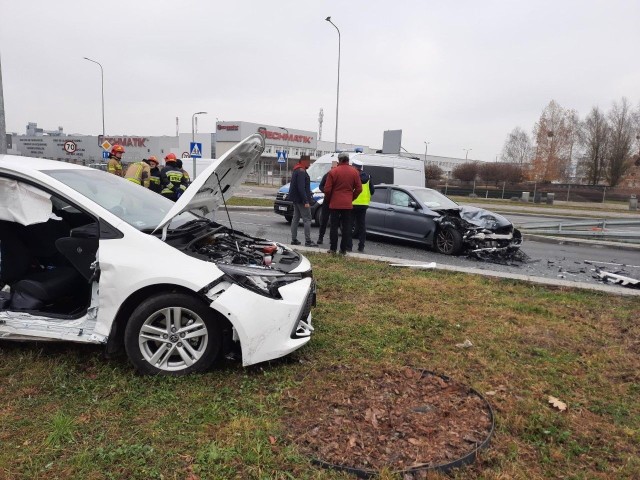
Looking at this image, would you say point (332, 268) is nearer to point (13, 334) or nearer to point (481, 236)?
point (481, 236)

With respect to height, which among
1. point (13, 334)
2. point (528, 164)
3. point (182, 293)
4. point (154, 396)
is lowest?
point (154, 396)

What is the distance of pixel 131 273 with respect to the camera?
329cm

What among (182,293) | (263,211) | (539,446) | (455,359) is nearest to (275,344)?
(182,293)

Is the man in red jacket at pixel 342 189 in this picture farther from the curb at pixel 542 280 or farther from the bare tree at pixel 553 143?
the bare tree at pixel 553 143

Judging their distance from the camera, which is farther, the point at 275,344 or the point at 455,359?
the point at 455,359

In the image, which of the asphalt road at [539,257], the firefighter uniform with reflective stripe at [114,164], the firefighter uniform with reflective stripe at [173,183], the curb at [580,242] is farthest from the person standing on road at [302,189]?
the curb at [580,242]

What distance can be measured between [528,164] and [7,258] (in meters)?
51.9

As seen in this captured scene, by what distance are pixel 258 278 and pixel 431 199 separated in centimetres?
751

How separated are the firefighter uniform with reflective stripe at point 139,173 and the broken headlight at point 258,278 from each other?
20.6ft

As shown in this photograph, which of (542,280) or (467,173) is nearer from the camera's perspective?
(542,280)

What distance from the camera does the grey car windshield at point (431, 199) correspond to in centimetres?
1003

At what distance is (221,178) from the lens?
4.52 metres

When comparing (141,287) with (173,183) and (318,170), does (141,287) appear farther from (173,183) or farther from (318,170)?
(318,170)

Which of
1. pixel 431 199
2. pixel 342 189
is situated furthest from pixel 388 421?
pixel 431 199
